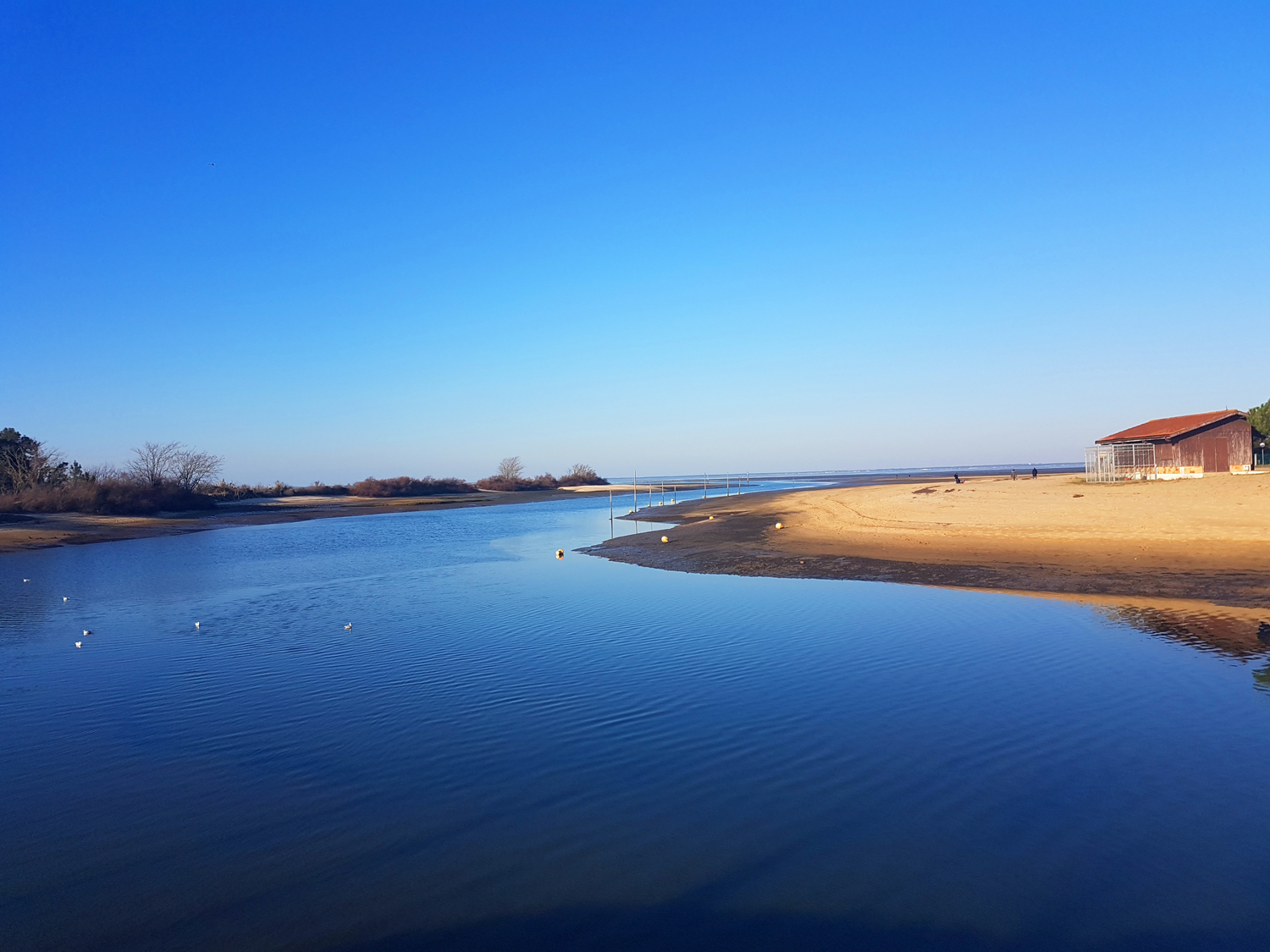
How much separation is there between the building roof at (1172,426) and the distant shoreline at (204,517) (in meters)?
56.3

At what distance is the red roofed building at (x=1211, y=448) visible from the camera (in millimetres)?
36719

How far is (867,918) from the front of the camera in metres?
5.26

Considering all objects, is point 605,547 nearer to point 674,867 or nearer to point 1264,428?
point 674,867

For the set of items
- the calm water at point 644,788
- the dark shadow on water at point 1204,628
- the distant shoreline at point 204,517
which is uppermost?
the distant shoreline at point 204,517

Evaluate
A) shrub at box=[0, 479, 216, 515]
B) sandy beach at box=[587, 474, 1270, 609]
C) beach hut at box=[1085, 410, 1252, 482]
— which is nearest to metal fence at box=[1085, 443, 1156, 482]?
beach hut at box=[1085, 410, 1252, 482]

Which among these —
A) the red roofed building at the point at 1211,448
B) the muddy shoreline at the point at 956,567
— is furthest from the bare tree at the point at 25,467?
the red roofed building at the point at 1211,448

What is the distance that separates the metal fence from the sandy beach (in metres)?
6.87

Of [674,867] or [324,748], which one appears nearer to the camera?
[674,867]

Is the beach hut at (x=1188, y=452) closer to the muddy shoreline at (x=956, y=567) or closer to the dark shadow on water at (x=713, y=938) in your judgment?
the muddy shoreline at (x=956, y=567)

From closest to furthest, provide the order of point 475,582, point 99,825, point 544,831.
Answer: point 544,831 → point 99,825 → point 475,582

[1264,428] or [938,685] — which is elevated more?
[1264,428]

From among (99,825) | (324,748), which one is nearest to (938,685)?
(324,748)

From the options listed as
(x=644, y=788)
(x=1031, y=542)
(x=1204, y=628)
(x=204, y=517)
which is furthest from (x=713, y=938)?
(x=204, y=517)

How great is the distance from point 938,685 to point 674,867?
619 centimetres
